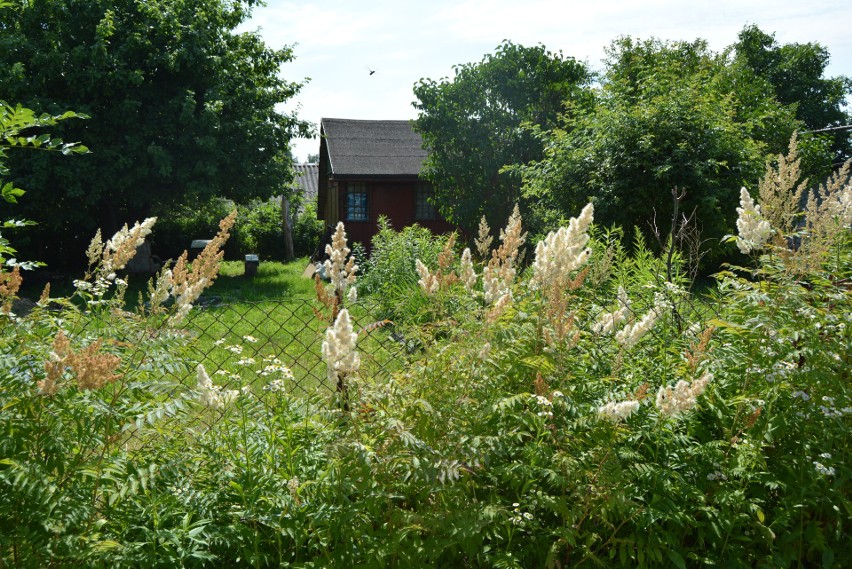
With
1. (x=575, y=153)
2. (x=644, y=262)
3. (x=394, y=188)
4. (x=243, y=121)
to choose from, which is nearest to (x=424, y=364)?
(x=644, y=262)

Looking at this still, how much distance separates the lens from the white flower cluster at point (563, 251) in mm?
2951

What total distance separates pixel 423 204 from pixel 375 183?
181 cm

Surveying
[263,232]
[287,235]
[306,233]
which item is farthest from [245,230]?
[306,233]

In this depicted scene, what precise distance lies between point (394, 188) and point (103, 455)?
23660mm

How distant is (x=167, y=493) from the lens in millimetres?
2549

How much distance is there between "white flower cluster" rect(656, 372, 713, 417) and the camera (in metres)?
2.63

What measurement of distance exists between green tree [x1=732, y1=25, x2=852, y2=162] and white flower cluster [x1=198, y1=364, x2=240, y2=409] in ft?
149

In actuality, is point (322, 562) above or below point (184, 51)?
below

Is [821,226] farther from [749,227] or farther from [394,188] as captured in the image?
[394,188]

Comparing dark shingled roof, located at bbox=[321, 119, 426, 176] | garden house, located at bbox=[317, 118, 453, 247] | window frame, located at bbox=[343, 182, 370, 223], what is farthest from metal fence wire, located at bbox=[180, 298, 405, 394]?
window frame, located at bbox=[343, 182, 370, 223]

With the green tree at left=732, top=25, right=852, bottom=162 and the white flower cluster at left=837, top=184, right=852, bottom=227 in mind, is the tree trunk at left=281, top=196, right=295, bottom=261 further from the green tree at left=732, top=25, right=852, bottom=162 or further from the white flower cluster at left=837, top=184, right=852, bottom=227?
the green tree at left=732, top=25, right=852, bottom=162

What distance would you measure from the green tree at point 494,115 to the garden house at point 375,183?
4942 millimetres

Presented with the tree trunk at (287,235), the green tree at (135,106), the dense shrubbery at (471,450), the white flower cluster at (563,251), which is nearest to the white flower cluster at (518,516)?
the dense shrubbery at (471,450)

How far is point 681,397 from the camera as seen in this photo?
264 cm
